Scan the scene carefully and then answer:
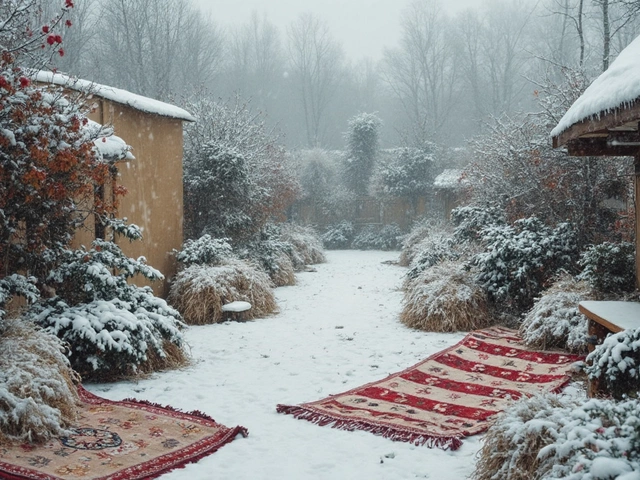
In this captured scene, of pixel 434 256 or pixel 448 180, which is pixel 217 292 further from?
pixel 448 180

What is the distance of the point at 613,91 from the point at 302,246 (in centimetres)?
1223

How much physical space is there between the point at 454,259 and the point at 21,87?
726 centimetres

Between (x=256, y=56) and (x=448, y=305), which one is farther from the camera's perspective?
(x=256, y=56)

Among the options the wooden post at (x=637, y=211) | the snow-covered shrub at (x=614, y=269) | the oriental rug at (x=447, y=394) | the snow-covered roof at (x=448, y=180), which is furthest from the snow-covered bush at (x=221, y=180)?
the snow-covered roof at (x=448, y=180)

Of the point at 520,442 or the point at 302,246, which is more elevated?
the point at 302,246

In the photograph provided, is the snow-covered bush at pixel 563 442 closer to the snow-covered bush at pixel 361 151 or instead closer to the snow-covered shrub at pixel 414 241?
the snow-covered shrub at pixel 414 241

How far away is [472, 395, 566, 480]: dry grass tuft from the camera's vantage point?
3086 millimetres

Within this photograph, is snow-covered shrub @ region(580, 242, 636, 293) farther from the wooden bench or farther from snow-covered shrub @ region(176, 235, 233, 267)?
snow-covered shrub @ region(176, 235, 233, 267)

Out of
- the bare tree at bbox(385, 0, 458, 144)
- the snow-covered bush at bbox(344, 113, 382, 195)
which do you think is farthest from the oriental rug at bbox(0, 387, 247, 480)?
the bare tree at bbox(385, 0, 458, 144)

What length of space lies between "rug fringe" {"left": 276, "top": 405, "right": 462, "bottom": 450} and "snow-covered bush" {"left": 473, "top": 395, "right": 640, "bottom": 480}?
27.1 inches

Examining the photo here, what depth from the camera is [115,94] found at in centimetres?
814

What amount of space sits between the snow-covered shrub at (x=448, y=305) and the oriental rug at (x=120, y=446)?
410 cm

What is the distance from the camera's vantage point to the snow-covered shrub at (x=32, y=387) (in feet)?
13.2

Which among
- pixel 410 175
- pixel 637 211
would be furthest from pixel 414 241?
pixel 637 211
